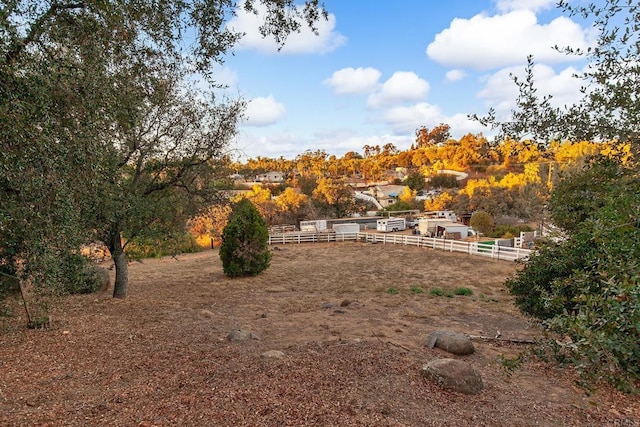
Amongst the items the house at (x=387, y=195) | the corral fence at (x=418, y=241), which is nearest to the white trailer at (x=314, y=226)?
the corral fence at (x=418, y=241)

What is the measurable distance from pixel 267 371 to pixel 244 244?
11.4 m

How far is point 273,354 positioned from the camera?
565 centimetres

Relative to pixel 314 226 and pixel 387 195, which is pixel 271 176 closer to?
pixel 387 195

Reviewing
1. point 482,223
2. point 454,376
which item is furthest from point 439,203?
point 454,376

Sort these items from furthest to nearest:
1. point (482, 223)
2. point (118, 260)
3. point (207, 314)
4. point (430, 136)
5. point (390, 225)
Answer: point (430, 136)
point (390, 225)
point (482, 223)
point (118, 260)
point (207, 314)

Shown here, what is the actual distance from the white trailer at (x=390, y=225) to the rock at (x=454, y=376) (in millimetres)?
29010

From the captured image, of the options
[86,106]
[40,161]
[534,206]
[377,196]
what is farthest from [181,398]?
[377,196]

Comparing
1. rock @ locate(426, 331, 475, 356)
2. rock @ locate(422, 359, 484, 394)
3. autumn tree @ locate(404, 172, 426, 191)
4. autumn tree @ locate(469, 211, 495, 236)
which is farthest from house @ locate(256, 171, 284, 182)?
rock @ locate(422, 359, 484, 394)

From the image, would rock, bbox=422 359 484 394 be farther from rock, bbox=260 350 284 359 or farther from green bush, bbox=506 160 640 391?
green bush, bbox=506 160 640 391

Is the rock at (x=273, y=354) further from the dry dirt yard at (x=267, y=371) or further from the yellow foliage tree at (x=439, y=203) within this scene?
the yellow foliage tree at (x=439, y=203)

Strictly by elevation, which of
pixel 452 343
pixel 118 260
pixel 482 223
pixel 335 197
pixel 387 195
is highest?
pixel 387 195

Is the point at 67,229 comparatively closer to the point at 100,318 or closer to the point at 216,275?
the point at 100,318

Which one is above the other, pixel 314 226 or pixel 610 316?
pixel 610 316

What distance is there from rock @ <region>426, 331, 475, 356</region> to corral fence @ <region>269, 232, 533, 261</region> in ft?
39.0
